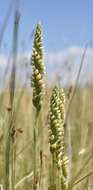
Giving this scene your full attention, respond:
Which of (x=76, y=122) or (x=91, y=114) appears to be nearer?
(x=76, y=122)

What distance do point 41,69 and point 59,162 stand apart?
0.16 metres

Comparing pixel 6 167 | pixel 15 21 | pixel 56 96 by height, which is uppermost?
pixel 15 21

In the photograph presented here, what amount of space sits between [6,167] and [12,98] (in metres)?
0.13

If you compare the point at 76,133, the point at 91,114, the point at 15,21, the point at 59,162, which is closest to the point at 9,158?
the point at 59,162

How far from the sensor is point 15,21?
0.90m

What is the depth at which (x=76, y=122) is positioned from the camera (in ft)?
11.3

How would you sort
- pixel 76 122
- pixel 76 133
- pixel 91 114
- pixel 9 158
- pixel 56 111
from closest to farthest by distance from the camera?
1. pixel 56 111
2. pixel 9 158
3. pixel 76 133
4. pixel 76 122
5. pixel 91 114

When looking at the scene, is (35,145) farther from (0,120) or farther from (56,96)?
(0,120)

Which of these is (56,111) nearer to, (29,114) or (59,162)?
(59,162)

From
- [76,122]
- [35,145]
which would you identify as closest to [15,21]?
[35,145]

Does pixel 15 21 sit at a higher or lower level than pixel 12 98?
higher

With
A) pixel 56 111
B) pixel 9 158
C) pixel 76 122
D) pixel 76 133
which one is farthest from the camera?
pixel 76 122

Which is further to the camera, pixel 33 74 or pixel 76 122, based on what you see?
pixel 76 122

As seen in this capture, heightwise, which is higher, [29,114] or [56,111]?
[29,114]
